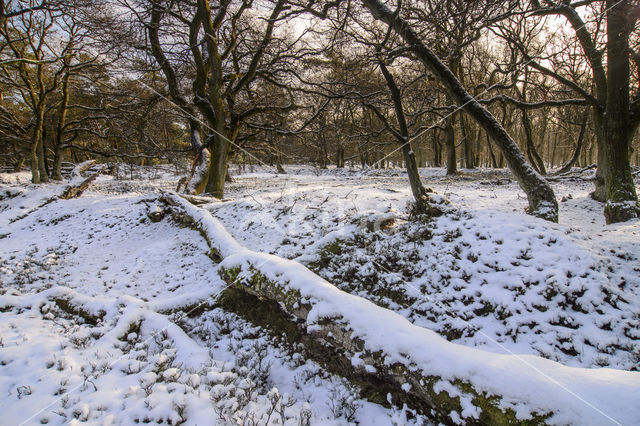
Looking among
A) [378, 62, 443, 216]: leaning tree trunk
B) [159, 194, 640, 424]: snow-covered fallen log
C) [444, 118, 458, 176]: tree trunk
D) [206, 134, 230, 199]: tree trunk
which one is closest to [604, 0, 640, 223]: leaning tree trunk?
[378, 62, 443, 216]: leaning tree trunk

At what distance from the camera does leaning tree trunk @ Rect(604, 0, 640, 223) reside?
5.70 meters

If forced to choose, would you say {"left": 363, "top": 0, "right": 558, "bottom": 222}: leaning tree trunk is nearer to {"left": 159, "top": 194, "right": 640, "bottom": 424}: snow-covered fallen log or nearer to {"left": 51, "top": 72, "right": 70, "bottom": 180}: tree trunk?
{"left": 159, "top": 194, "right": 640, "bottom": 424}: snow-covered fallen log

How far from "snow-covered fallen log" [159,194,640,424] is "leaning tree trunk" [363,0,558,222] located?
14.3 feet

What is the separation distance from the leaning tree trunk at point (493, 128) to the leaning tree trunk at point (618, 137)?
6.15 feet

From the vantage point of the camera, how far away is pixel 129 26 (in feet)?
29.3

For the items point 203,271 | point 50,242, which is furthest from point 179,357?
point 50,242

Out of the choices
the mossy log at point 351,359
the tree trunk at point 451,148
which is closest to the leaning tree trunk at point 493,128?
the mossy log at point 351,359

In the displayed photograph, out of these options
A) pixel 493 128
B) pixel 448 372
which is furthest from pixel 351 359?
pixel 493 128

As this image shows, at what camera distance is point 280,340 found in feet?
12.1

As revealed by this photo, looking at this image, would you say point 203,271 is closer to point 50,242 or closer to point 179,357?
point 179,357

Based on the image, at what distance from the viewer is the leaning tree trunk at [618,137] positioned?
5.70 meters

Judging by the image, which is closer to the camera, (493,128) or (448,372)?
(448,372)

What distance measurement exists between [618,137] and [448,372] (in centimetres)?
748

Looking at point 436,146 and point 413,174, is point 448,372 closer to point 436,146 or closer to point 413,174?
point 413,174
